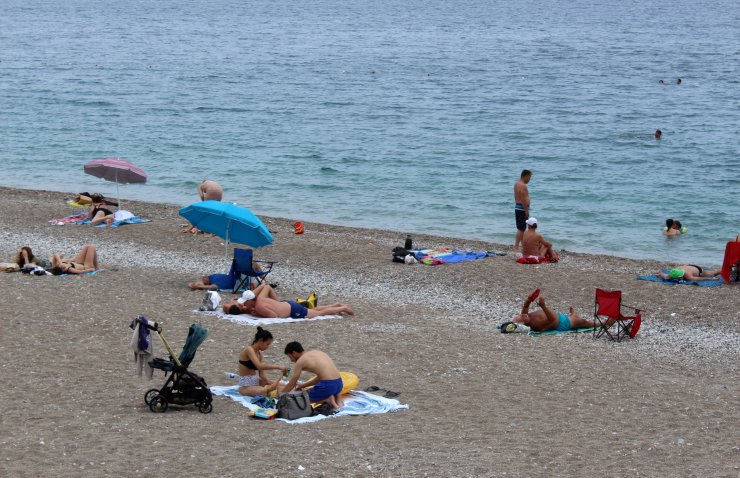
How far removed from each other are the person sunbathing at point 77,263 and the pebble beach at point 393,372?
33 centimetres

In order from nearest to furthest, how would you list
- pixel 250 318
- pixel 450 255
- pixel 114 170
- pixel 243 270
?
1. pixel 250 318
2. pixel 243 270
3. pixel 450 255
4. pixel 114 170

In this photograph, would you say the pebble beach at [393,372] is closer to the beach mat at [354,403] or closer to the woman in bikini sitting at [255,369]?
the beach mat at [354,403]

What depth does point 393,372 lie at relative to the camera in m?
12.6

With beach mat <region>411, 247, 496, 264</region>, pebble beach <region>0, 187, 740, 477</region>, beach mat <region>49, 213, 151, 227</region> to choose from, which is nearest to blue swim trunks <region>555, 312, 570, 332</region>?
pebble beach <region>0, 187, 740, 477</region>

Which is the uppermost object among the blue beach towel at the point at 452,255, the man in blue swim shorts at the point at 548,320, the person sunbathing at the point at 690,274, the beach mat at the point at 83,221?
the person sunbathing at the point at 690,274

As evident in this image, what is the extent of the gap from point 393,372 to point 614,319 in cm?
385

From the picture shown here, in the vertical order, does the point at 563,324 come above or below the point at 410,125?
below

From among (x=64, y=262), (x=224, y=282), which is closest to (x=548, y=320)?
(x=224, y=282)

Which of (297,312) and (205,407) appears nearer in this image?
(205,407)

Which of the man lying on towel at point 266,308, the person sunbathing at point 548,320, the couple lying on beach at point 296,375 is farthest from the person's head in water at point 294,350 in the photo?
the person sunbathing at point 548,320

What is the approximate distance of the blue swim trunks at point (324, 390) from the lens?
36.3 ft

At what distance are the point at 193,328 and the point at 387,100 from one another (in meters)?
40.2

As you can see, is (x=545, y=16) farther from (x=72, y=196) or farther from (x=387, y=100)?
(x=72, y=196)

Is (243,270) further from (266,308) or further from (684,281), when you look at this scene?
(684,281)
